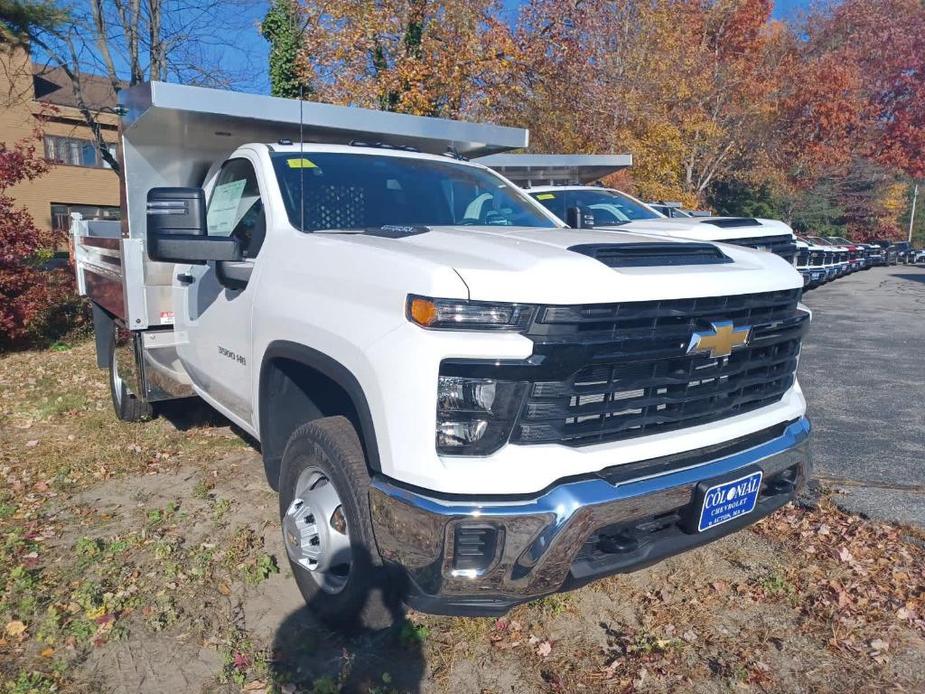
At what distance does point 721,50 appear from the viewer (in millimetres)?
24062

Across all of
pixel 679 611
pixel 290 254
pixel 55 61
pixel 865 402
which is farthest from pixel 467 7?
pixel 679 611

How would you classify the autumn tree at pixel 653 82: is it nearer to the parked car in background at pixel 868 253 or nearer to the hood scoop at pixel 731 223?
the parked car in background at pixel 868 253

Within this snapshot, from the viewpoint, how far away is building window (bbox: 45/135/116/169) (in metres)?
29.3

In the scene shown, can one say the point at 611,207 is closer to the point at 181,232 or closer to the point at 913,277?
the point at 181,232

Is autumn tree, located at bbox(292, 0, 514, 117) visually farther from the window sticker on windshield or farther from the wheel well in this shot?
the wheel well

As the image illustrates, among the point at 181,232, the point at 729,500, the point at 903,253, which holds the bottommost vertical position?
the point at 903,253

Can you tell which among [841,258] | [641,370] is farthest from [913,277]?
[641,370]

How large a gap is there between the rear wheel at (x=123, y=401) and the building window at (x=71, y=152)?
27369 millimetres

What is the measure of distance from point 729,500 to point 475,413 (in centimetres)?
110

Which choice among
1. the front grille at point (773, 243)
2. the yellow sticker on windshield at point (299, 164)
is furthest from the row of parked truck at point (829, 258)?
the yellow sticker on windshield at point (299, 164)

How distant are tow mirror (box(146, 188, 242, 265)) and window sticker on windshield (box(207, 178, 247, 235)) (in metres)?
0.62

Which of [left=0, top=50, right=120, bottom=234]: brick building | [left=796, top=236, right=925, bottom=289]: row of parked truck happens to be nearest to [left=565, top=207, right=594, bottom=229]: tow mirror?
[left=796, top=236, right=925, bottom=289]: row of parked truck

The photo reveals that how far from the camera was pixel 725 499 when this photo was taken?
2602 mm

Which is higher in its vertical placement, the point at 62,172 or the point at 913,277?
the point at 62,172
